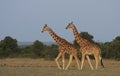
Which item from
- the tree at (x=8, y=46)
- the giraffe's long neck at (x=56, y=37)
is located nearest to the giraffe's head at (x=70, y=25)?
the giraffe's long neck at (x=56, y=37)

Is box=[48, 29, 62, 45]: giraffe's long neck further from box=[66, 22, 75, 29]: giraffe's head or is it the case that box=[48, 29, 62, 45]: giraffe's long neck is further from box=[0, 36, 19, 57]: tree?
box=[0, 36, 19, 57]: tree

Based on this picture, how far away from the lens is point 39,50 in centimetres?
3750

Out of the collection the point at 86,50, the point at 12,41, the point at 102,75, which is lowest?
the point at 102,75

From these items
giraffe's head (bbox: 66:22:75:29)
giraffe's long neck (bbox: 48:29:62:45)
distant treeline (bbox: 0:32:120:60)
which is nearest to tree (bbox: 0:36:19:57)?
distant treeline (bbox: 0:32:120:60)

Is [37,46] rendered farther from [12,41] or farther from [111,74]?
[111,74]

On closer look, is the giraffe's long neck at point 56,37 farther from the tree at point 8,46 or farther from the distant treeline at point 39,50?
the tree at point 8,46

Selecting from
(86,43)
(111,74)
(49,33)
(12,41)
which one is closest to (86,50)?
(86,43)

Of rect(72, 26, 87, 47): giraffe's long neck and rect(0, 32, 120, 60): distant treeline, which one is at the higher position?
rect(0, 32, 120, 60): distant treeline

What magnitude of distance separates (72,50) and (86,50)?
64 centimetres

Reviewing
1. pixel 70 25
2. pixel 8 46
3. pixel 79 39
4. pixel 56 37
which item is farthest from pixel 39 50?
pixel 79 39

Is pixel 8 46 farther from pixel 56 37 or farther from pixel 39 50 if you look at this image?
pixel 56 37

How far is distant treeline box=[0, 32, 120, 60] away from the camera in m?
33.7

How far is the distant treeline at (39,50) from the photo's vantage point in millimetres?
33719

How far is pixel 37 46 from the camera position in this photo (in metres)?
38.3
